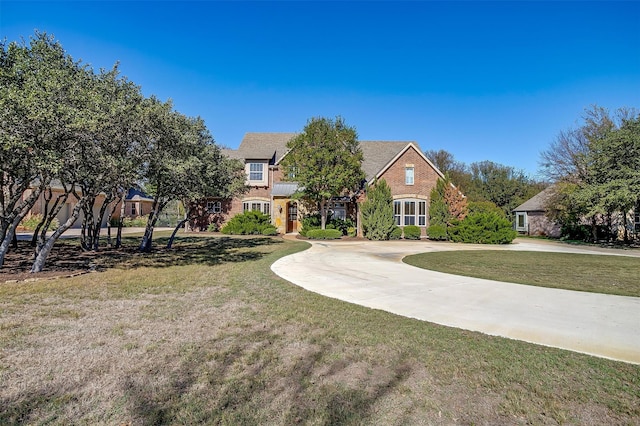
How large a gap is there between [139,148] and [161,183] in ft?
10.3

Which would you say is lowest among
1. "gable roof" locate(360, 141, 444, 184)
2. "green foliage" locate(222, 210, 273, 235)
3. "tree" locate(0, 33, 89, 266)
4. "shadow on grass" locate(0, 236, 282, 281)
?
"shadow on grass" locate(0, 236, 282, 281)

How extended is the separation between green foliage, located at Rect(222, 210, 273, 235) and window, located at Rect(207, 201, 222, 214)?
2832 millimetres

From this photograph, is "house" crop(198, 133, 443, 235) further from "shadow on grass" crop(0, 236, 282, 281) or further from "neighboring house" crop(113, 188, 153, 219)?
"neighboring house" crop(113, 188, 153, 219)

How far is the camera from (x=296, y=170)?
76.4ft

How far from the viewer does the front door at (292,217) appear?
27234mm

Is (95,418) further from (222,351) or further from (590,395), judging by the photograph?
(590,395)

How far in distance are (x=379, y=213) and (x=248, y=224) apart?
9.83 metres

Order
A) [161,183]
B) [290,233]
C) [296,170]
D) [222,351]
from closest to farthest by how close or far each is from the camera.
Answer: [222,351]
[161,183]
[296,170]
[290,233]

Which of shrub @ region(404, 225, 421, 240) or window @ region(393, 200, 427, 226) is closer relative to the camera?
shrub @ region(404, 225, 421, 240)

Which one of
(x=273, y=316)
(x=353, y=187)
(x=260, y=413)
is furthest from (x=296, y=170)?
(x=260, y=413)

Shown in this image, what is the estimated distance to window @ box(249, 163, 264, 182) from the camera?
27.6m

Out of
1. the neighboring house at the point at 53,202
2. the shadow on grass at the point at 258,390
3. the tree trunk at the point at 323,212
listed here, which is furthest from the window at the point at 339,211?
the shadow on grass at the point at 258,390

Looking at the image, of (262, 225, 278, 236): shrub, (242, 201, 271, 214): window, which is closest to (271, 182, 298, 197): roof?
(242, 201, 271, 214): window

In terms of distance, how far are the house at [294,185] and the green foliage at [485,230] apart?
3585 millimetres
